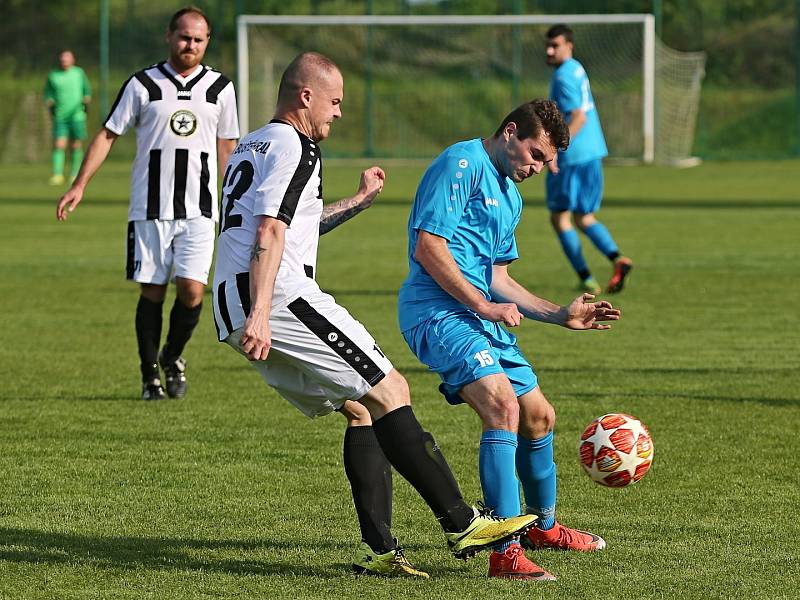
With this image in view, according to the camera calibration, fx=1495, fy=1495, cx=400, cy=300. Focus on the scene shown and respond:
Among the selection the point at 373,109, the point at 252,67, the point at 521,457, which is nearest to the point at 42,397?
the point at 521,457

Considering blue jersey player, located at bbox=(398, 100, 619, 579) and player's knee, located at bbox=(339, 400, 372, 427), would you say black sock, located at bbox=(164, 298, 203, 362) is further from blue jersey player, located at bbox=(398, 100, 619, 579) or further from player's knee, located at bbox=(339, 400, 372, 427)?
player's knee, located at bbox=(339, 400, 372, 427)

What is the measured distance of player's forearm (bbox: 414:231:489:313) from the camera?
16.9ft

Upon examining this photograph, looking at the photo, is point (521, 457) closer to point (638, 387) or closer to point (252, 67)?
point (638, 387)

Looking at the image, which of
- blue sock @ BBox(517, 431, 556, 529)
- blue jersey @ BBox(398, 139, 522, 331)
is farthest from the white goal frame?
blue sock @ BBox(517, 431, 556, 529)

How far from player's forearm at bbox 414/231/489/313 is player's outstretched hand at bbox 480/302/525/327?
0.02 metres

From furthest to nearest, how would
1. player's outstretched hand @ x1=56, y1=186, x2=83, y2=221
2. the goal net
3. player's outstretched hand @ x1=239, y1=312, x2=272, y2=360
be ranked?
the goal net → player's outstretched hand @ x1=56, y1=186, x2=83, y2=221 → player's outstretched hand @ x1=239, y1=312, x2=272, y2=360

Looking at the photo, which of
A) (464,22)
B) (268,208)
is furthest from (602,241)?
(464,22)

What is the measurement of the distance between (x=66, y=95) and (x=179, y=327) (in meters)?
23.0

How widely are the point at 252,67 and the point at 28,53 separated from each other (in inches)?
496

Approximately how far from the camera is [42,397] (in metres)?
8.75

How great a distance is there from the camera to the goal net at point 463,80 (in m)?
37.0

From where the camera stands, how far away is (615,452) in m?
5.77

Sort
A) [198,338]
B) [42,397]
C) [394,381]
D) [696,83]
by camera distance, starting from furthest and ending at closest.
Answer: [696,83] → [198,338] → [42,397] → [394,381]

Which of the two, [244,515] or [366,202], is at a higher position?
[366,202]
